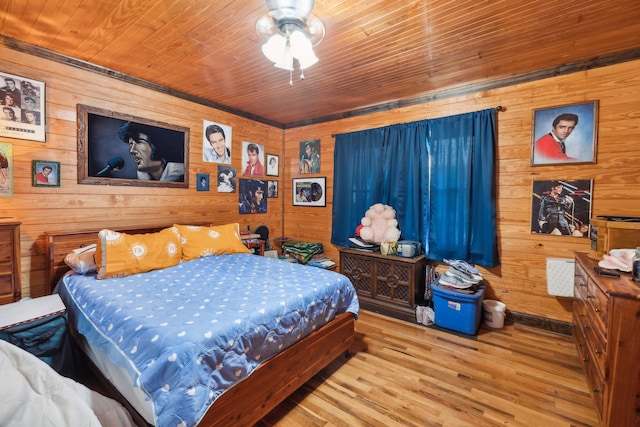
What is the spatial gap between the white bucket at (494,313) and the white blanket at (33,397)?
3.07 m

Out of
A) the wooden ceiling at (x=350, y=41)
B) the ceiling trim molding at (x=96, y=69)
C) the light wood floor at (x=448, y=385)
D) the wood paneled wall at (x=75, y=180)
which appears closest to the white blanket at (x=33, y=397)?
the light wood floor at (x=448, y=385)

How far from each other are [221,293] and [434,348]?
1.85 metres

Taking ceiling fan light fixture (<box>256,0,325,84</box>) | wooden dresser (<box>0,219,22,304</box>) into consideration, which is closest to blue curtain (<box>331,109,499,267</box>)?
ceiling fan light fixture (<box>256,0,325,84</box>)

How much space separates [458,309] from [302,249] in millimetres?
2048

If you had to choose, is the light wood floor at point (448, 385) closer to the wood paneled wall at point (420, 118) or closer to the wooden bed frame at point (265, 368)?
the wooden bed frame at point (265, 368)

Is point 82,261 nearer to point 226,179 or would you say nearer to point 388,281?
point 226,179

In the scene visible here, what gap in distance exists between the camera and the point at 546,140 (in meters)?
2.69

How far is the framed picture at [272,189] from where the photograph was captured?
436 centimetres

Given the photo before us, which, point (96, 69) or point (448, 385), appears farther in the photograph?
point (96, 69)

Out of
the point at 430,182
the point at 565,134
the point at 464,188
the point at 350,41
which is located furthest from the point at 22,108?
the point at 565,134

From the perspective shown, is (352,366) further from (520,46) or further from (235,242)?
(520,46)

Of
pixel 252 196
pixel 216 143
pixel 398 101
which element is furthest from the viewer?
pixel 252 196

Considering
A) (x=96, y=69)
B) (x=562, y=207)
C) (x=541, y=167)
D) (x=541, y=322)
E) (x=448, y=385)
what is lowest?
(x=448, y=385)

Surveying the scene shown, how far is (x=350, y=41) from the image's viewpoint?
2.18m
